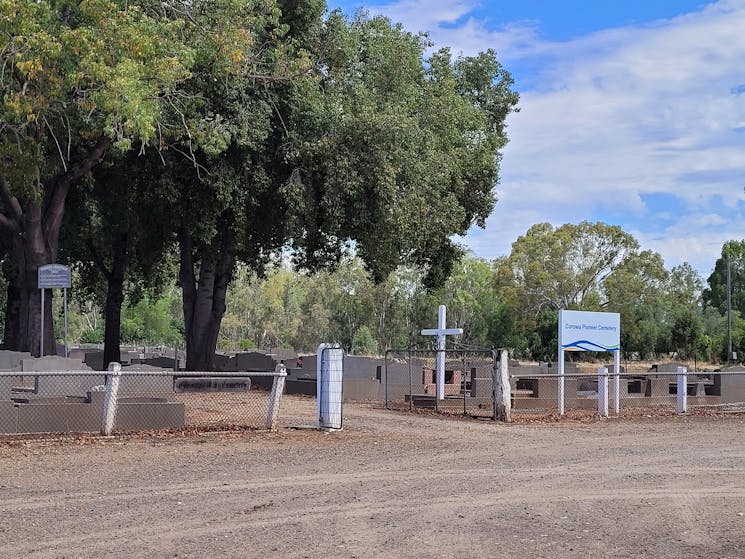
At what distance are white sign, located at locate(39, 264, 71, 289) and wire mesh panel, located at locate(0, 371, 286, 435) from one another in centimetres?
451

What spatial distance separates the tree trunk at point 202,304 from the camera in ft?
105

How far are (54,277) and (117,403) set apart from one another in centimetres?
875

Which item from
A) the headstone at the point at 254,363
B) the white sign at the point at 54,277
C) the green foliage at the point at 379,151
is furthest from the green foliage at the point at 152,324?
the white sign at the point at 54,277

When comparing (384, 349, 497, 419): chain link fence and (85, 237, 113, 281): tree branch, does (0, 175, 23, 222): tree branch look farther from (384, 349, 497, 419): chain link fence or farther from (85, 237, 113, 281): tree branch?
(384, 349, 497, 419): chain link fence

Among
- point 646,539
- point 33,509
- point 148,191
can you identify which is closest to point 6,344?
point 148,191

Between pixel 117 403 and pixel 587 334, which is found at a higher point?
pixel 587 334

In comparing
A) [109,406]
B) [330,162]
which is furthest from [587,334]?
[109,406]

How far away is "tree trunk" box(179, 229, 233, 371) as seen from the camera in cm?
3192

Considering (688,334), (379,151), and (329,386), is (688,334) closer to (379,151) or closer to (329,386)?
(379,151)

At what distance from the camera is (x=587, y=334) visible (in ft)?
74.4

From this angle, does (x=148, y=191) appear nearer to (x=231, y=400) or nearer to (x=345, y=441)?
(x=231, y=400)

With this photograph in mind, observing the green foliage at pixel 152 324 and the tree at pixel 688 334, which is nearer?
the tree at pixel 688 334

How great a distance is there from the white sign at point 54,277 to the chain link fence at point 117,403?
450 cm

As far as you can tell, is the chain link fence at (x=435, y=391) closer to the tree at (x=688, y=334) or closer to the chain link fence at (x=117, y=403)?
the chain link fence at (x=117, y=403)
